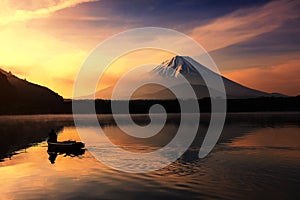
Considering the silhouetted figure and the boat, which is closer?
the silhouetted figure

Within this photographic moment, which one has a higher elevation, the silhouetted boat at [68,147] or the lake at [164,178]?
the silhouetted boat at [68,147]

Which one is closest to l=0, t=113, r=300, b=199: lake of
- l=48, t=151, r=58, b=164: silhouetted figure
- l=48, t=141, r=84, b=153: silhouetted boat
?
l=48, t=151, r=58, b=164: silhouetted figure

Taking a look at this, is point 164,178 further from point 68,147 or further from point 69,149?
point 68,147

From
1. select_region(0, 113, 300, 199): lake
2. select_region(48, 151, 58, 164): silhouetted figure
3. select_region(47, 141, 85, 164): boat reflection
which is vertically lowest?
select_region(0, 113, 300, 199): lake

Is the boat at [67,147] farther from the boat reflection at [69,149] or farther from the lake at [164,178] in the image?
the lake at [164,178]

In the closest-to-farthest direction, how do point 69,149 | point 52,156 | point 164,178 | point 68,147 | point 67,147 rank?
point 164,178 < point 52,156 < point 69,149 < point 68,147 < point 67,147

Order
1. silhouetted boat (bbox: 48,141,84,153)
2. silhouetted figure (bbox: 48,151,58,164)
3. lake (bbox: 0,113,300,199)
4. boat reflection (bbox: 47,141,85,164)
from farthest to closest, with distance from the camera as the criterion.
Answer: silhouetted boat (bbox: 48,141,84,153) → boat reflection (bbox: 47,141,85,164) → silhouetted figure (bbox: 48,151,58,164) → lake (bbox: 0,113,300,199)

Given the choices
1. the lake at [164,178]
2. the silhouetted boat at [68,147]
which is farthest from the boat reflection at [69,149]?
the lake at [164,178]

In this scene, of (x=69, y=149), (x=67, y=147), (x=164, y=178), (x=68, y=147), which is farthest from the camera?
(x=67, y=147)

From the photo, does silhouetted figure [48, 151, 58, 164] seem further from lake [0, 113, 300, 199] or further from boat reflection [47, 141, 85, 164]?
lake [0, 113, 300, 199]

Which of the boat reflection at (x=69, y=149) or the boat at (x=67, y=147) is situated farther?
the boat at (x=67, y=147)

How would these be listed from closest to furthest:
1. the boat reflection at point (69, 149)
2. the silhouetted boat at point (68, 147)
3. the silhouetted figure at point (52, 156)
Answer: the silhouetted figure at point (52, 156) → the boat reflection at point (69, 149) → the silhouetted boat at point (68, 147)

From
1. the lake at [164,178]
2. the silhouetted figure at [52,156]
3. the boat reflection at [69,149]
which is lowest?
the lake at [164,178]

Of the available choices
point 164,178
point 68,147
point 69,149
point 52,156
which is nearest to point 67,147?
point 68,147
